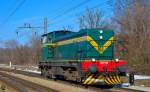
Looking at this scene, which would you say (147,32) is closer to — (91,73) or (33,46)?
(91,73)

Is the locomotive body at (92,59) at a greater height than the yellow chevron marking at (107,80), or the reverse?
the locomotive body at (92,59)

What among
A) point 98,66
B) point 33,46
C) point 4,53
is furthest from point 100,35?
point 4,53

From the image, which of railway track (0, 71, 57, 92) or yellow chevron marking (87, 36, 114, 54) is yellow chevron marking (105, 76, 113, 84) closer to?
yellow chevron marking (87, 36, 114, 54)

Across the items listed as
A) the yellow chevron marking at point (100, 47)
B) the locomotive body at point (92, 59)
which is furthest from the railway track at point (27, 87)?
the yellow chevron marking at point (100, 47)

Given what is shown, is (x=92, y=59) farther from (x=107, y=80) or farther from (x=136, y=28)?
(x=136, y=28)

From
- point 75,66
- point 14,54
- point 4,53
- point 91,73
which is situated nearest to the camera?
point 91,73

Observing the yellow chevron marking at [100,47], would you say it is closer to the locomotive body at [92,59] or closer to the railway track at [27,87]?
the locomotive body at [92,59]

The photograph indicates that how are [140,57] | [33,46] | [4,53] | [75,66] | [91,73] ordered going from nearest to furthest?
[91,73] < [75,66] < [140,57] < [33,46] < [4,53]

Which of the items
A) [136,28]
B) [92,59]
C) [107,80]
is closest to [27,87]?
[92,59]

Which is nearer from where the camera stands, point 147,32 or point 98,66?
point 98,66

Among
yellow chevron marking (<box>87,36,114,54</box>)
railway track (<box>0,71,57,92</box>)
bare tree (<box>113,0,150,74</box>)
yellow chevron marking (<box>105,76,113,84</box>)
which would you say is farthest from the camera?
bare tree (<box>113,0,150,74</box>)

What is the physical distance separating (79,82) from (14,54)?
98011mm

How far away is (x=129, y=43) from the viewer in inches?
2013

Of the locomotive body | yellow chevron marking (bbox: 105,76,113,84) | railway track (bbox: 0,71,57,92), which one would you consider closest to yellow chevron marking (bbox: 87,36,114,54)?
the locomotive body
